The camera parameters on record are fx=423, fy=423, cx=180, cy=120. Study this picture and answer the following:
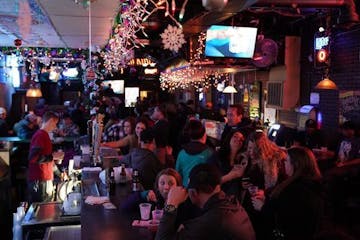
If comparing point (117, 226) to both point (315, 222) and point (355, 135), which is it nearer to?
point (315, 222)

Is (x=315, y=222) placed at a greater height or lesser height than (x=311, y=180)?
lesser

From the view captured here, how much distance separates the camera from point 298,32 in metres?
9.66

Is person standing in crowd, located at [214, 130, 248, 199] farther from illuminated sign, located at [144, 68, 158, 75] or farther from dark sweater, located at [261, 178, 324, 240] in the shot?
illuminated sign, located at [144, 68, 158, 75]

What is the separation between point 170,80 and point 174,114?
669 centimetres

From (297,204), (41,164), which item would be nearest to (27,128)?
(41,164)

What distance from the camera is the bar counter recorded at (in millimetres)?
2842

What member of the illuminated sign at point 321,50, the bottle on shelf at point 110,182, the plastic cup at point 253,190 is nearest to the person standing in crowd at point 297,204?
the plastic cup at point 253,190

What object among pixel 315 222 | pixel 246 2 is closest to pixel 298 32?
pixel 246 2

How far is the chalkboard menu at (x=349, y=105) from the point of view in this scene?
24.7 feet

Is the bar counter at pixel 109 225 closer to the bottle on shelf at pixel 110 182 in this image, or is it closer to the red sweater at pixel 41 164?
the bottle on shelf at pixel 110 182

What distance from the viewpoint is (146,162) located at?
14.1 feet

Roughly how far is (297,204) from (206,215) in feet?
3.27

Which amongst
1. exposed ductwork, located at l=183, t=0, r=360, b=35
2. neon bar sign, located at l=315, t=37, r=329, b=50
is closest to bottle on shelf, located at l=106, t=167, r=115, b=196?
exposed ductwork, located at l=183, t=0, r=360, b=35

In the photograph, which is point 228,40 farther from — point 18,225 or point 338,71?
point 18,225
